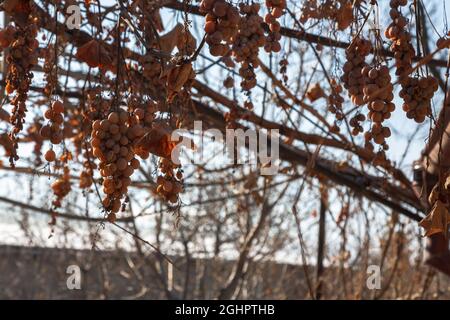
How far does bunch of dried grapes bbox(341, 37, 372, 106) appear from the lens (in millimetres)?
1269

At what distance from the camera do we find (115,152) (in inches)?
39.0

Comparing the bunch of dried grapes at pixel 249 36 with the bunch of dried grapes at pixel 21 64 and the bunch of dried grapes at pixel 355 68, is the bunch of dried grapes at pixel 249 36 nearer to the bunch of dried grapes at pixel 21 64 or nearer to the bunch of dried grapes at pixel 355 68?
the bunch of dried grapes at pixel 355 68

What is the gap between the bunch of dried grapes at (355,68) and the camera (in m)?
1.27

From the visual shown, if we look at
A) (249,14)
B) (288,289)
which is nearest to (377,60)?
(249,14)

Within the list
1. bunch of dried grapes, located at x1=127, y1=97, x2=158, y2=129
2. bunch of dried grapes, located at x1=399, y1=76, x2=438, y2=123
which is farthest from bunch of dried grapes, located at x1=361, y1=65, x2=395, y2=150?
bunch of dried grapes, located at x1=127, y1=97, x2=158, y2=129

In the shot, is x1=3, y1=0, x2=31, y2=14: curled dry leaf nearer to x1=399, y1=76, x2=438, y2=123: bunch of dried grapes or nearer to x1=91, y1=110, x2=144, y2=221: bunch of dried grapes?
x1=91, y1=110, x2=144, y2=221: bunch of dried grapes

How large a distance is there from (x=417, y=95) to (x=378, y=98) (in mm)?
82

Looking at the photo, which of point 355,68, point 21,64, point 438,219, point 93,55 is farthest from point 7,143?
point 438,219

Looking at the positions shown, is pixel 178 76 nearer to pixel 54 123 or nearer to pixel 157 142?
pixel 157 142

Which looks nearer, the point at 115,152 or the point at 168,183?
the point at 115,152

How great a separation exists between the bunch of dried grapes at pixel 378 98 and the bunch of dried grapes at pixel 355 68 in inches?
1.6

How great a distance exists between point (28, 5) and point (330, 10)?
2.49 feet

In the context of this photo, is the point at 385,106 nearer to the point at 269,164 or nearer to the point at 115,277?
the point at 269,164

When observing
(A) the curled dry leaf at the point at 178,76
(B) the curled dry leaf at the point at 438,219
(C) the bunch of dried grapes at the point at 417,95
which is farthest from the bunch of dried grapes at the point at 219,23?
Result: (B) the curled dry leaf at the point at 438,219
